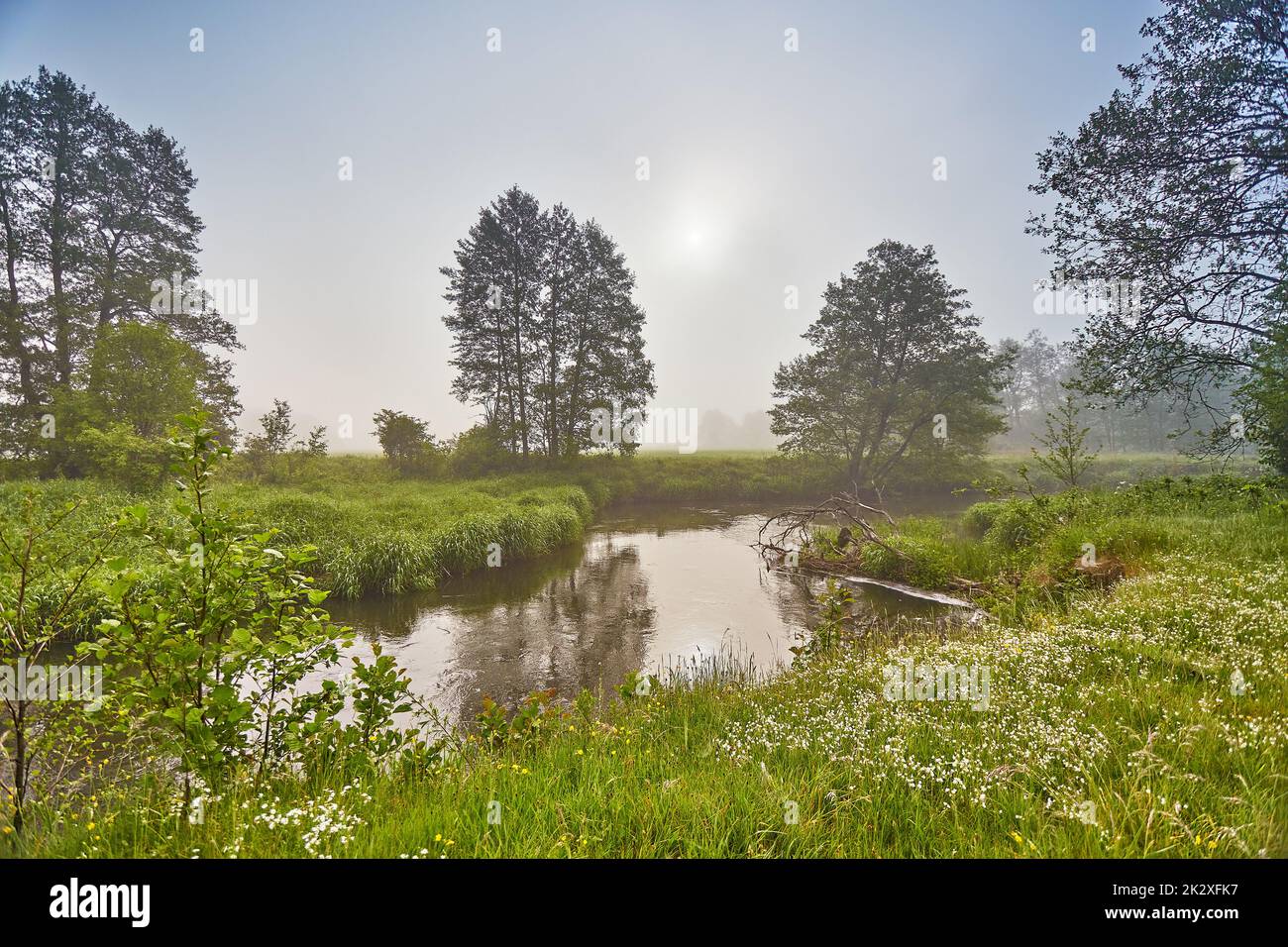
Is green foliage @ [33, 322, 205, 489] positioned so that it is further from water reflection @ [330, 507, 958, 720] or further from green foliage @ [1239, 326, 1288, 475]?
green foliage @ [1239, 326, 1288, 475]

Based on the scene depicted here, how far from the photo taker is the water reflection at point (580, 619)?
6.78 meters

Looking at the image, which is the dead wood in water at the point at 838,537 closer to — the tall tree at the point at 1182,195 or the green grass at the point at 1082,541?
the green grass at the point at 1082,541

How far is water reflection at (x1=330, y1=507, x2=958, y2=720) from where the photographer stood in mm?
6781

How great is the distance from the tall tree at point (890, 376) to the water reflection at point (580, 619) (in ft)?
62.5

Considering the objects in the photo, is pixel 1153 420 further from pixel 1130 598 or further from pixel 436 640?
pixel 436 640

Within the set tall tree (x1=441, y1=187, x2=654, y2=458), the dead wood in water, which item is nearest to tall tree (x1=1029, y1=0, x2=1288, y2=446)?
the dead wood in water

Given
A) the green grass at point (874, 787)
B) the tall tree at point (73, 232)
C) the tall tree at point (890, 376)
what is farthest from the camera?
the tall tree at point (890, 376)

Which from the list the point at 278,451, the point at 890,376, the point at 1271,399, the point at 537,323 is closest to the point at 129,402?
the point at 278,451

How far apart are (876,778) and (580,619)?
23.3ft

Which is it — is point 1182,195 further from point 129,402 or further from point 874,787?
point 129,402

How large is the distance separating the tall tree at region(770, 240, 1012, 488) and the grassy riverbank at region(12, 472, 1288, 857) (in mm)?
25872

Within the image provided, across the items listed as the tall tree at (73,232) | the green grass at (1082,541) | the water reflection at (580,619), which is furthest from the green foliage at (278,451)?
the green grass at (1082,541)

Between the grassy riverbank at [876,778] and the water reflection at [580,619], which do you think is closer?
the grassy riverbank at [876,778]

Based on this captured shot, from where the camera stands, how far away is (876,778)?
2873mm
